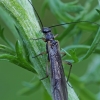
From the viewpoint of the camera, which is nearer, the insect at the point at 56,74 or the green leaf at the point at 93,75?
the insect at the point at 56,74

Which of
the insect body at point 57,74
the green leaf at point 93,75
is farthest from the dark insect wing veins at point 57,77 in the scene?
the green leaf at point 93,75

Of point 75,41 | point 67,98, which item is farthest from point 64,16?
point 67,98

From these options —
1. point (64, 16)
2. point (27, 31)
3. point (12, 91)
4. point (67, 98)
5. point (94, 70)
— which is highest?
point (12, 91)

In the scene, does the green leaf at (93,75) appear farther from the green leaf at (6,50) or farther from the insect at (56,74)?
the green leaf at (6,50)

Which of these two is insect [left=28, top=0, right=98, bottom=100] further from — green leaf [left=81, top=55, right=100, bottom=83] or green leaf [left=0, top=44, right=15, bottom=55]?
green leaf [left=81, top=55, right=100, bottom=83]

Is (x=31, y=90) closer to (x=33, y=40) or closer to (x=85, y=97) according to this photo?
(x=85, y=97)

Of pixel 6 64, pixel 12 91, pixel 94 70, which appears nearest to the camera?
pixel 94 70

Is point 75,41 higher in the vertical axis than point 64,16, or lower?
lower

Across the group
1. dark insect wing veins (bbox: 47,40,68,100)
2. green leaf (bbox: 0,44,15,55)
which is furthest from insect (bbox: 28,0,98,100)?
green leaf (bbox: 0,44,15,55)
